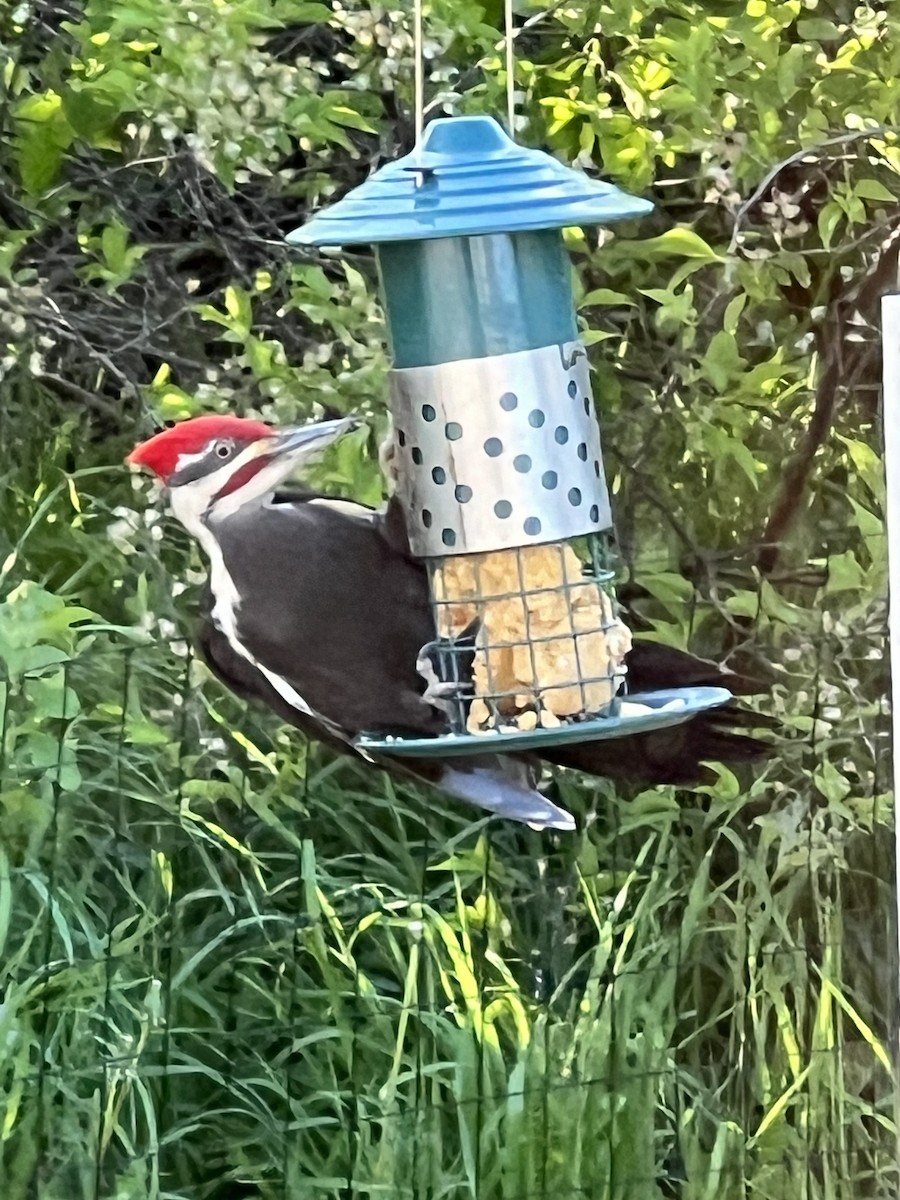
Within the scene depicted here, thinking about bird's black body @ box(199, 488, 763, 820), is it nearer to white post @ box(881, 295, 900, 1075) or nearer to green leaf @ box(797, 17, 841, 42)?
white post @ box(881, 295, 900, 1075)

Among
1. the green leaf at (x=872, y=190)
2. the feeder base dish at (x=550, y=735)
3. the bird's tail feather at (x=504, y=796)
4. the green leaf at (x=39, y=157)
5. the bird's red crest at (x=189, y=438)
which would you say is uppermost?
the green leaf at (x=39, y=157)

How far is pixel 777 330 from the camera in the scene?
1.09 meters

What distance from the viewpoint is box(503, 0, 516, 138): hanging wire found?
39.5 inches

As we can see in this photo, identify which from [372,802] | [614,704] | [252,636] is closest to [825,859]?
[614,704]

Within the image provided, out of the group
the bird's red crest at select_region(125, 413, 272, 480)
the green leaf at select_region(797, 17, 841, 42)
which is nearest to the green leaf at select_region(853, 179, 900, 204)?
the green leaf at select_region(797, 17, 841, 42)

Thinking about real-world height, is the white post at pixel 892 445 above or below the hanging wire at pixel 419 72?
below

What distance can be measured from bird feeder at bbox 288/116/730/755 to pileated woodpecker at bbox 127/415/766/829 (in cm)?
4

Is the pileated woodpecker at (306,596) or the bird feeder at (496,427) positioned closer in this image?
the bird feeder at (496,427)

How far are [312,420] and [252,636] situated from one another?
0.17m

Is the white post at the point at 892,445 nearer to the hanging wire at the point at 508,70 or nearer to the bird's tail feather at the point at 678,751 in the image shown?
the bird's tail feather at the point at 678,751

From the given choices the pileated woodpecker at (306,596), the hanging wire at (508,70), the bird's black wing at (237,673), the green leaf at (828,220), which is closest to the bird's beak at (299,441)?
the pileated woodpecker at (306,596)

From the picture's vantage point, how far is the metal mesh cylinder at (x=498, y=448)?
0.92 metres

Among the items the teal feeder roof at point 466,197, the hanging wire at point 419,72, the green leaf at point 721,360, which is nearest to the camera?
→ the teal feeder roof at point 466,197

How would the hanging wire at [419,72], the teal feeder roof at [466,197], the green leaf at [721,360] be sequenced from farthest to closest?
the green leaf at [721,360]
the hanging wire at [419,72]
the teal feeder roof at [466,197]
